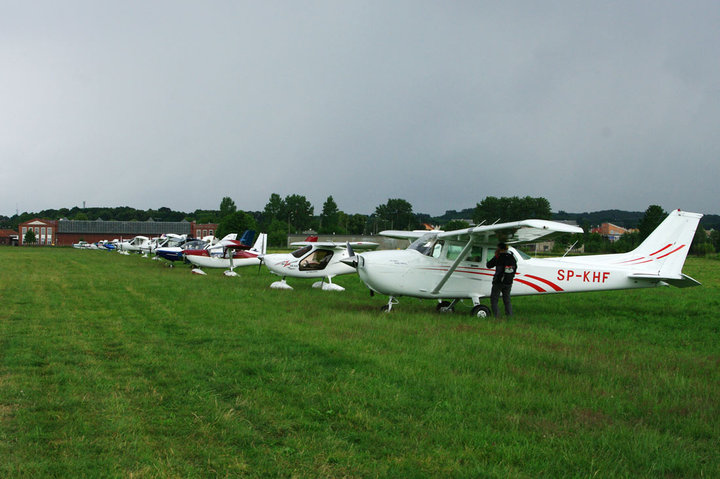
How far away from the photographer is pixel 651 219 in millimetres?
78500

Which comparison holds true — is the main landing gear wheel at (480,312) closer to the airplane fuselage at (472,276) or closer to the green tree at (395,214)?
the airplane fuselage at (472,276)

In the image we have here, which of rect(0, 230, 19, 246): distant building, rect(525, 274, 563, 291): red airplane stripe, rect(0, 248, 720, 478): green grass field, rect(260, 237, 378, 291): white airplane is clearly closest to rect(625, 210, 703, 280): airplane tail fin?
rect(525, 274, 563, 291): red airplane stripe

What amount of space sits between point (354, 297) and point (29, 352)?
10036 mm

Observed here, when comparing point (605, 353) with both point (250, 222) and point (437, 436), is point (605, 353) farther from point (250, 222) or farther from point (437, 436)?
point (250, 222)

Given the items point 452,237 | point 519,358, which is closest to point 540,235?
point 452,237

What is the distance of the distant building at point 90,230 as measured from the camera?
412ft

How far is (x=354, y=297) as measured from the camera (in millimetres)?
16266

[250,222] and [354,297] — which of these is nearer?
[354,297]

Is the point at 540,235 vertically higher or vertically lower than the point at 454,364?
higher

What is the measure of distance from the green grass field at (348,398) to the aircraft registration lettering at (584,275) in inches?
96.1

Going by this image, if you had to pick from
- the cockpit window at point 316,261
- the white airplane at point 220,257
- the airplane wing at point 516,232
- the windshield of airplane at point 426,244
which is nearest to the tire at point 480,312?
the airplane wing at point 516,232

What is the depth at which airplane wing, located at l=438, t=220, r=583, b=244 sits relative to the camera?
32.3ft

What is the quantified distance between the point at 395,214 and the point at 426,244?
11688 cm

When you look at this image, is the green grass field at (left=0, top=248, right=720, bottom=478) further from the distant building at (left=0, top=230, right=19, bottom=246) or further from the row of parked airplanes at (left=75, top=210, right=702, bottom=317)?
the distant building at (left=0, top=230, right=19, bottom=246)
